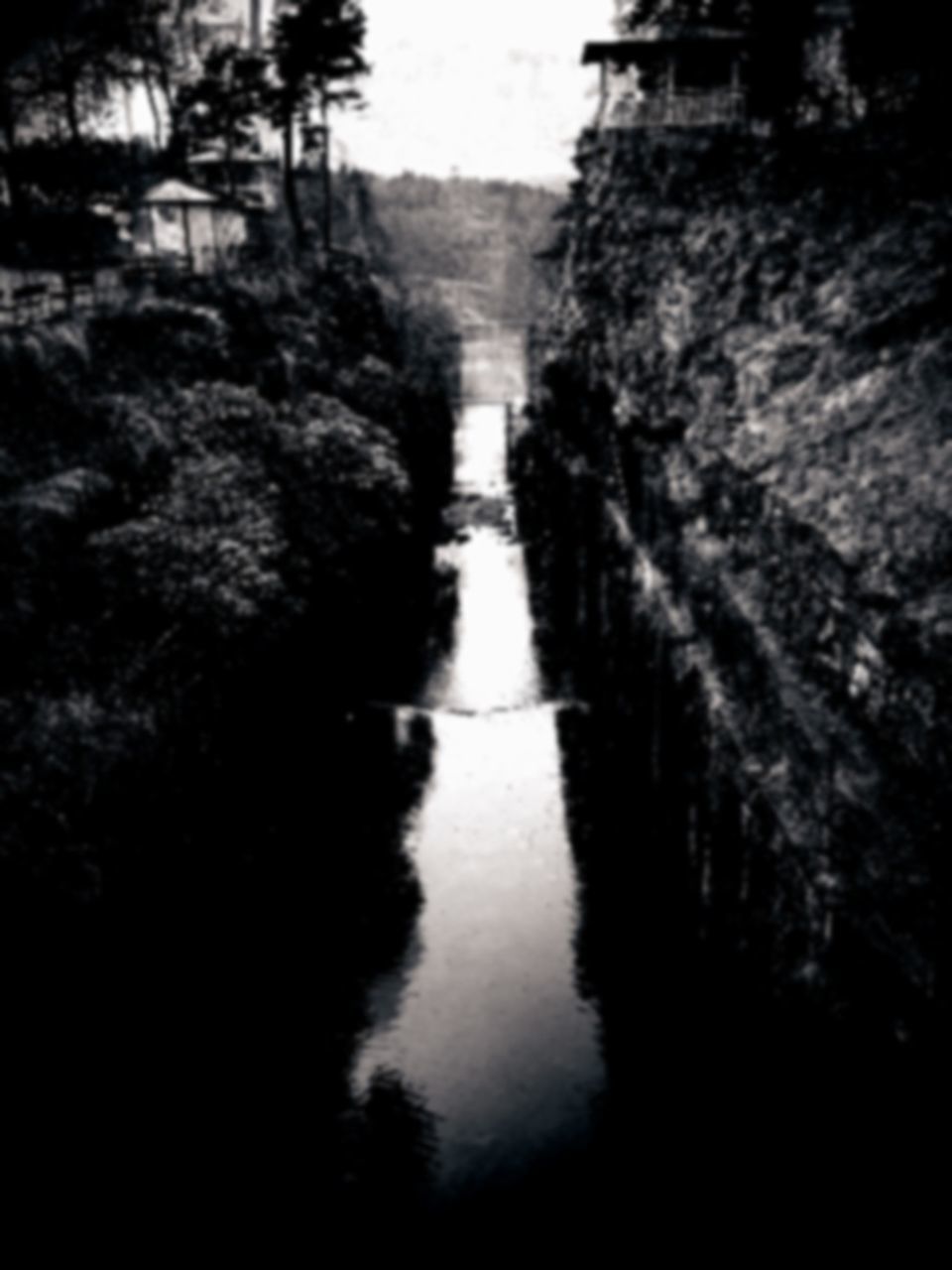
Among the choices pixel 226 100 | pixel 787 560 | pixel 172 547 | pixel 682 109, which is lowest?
pixel 172 547

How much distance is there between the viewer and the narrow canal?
16094mm

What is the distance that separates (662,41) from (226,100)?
26.3 m

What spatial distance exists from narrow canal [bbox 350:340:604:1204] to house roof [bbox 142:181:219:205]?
2579 cm

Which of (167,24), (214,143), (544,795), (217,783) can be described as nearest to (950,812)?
(544,795)

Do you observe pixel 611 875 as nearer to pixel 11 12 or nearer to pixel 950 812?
pixel 950 812

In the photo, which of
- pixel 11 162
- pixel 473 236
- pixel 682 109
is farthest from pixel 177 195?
pixel 473 236

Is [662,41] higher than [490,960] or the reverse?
higher

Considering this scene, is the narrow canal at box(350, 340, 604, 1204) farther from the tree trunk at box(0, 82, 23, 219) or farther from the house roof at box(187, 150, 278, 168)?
the house roof at box(187, 150, 278, 168)

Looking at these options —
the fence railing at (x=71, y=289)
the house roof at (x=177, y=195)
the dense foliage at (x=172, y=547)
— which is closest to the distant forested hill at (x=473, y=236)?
the house roof at (x=177, y=195)

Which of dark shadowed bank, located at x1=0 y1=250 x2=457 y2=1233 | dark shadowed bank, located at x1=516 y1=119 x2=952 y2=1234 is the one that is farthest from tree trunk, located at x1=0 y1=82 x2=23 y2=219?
dark shadowed bank, located at x1=516 y1=119 x2=952 y2=1234

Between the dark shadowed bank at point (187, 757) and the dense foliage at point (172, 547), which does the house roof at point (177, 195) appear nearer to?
the dense foliage at point (172, 547)

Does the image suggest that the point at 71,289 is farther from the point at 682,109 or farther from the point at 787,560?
the point at 787,560

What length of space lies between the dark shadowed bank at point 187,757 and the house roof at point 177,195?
11.7 metres

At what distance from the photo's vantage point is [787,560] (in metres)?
15.8
